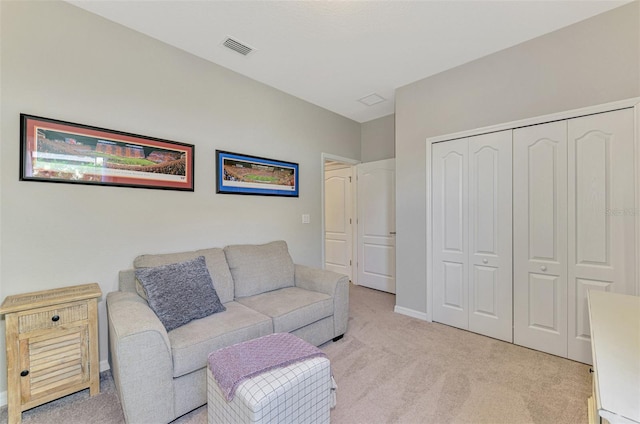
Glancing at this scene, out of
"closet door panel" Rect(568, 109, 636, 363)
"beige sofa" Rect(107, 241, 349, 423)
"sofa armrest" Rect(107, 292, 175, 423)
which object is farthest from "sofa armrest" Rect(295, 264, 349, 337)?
A: "closet door panel" Rect(568, 109, 636, 363)

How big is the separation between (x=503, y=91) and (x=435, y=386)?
2.59 m

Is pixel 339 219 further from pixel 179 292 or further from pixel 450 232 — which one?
pixel 179 292

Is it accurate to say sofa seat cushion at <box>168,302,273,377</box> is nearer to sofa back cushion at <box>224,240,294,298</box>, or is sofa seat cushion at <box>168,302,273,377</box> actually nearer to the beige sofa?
the beige sofa

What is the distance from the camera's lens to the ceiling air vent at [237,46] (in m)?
2.37

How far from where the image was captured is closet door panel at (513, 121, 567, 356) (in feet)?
7.54

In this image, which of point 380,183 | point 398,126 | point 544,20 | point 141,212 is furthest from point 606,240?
point 141,212

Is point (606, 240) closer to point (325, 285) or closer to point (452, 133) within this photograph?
point (452, 133)

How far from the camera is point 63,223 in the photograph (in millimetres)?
1925

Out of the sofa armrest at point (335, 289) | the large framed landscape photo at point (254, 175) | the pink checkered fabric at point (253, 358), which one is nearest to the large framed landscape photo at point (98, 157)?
the large framed landscape photo at point (254, 175)

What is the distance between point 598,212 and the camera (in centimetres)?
214

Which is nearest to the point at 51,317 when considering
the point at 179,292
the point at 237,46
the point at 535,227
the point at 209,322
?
the point at 179,292

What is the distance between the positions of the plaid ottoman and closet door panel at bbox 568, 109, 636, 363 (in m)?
2.15

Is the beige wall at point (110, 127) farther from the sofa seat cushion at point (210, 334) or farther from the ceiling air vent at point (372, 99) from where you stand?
the ceiling air vent at point (372, 99)

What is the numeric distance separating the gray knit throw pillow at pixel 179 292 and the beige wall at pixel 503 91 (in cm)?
217
